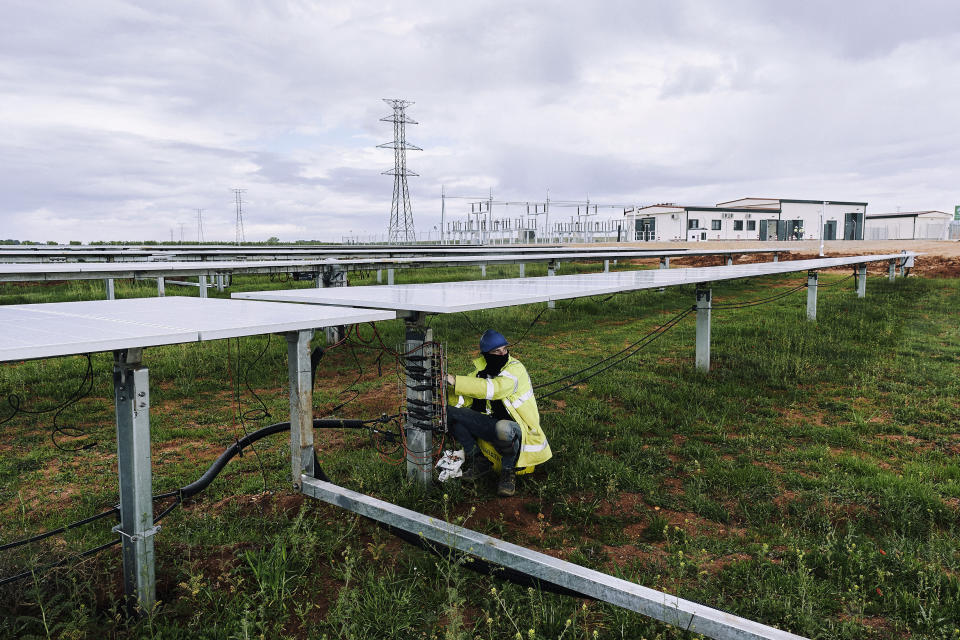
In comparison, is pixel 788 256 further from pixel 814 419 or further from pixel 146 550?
pixel 146 550

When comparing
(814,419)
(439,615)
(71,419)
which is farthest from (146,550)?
(814,419)

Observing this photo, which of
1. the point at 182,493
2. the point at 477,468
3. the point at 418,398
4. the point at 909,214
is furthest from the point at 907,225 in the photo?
the point at 182,493

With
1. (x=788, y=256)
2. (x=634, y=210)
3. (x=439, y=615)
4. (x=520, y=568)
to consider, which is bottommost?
(x=439, y=615)

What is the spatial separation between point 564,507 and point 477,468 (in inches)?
29.7

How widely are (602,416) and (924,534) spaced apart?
257 centimetres

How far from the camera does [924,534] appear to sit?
3338mm

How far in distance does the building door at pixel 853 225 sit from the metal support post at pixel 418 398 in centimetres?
5316

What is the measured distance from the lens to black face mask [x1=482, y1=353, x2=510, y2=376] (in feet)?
12.4

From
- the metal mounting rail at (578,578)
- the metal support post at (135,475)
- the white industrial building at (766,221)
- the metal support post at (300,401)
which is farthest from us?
the white industrial building at (766,221)

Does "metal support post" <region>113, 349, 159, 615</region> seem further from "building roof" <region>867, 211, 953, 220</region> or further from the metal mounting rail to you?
"building roof" <region>867, 211, 953, 220</region>

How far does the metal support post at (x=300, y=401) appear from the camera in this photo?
129 inches

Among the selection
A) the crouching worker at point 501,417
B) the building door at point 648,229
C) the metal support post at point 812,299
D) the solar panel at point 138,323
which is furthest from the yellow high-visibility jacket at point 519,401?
the building door at point 648,229

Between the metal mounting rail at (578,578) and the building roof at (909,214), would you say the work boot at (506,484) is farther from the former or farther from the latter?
the building roof at (909,214)

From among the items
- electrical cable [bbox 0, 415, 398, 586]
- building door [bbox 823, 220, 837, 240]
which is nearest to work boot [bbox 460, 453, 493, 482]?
electrical cable [bbox 0, 415, 398, 586]
